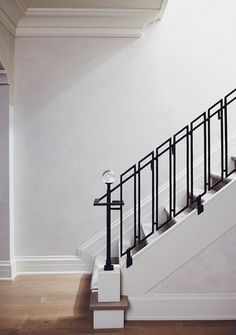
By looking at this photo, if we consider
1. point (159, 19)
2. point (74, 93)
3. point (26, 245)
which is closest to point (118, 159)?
point (74, 93)

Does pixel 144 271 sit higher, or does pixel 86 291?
pixel 144 271

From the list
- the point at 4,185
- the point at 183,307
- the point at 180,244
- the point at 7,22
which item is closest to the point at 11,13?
the point at 7,22

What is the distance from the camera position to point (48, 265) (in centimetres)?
406

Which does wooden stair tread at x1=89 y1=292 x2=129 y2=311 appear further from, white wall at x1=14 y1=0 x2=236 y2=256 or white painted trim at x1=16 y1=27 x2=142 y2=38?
white painted trim at x1=16 y1=27 x2=142 y2=38

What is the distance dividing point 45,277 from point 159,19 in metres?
3.31

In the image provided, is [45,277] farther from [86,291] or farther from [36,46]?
[36,46]

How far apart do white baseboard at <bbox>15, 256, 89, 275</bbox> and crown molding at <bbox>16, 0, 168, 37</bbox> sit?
2.65 m

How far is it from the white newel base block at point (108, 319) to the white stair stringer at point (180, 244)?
0.18 m

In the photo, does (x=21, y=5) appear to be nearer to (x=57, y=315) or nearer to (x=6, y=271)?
(x=6, y=271)

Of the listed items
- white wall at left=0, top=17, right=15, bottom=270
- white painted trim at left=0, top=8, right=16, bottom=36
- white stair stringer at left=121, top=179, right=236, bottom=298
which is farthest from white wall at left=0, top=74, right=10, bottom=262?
white stair stringer at left=121, top=179, right=236, bottom=298

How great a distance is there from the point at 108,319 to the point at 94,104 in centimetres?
243

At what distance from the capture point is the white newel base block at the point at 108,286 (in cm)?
269

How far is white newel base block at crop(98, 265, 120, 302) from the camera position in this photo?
8.84 feet

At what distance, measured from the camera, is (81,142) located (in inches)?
162
